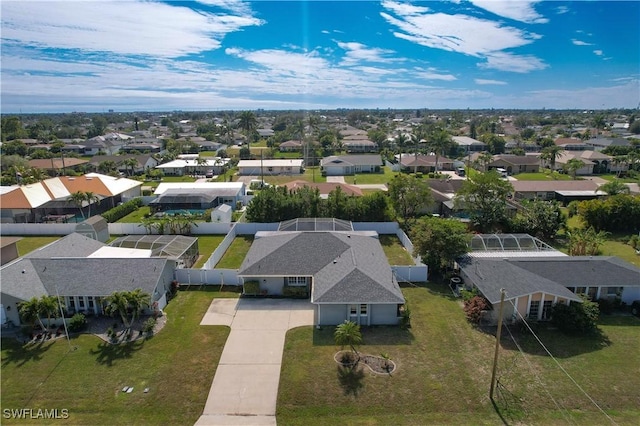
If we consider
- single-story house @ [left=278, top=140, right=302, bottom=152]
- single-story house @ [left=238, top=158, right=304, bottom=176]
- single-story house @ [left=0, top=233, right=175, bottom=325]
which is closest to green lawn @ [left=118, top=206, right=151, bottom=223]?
single-story house @ [left=0, top=233, right=175, bottom=325]

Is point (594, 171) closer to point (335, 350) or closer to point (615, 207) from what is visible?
point (615, 207)

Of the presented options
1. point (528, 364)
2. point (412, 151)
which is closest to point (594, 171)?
point (412, 151)

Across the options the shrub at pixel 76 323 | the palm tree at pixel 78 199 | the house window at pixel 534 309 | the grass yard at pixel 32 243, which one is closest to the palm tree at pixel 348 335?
the house window at pixel 534 309

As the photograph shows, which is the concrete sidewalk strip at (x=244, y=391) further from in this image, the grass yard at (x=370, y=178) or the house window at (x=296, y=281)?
the grass yard at (x=370, y=178)

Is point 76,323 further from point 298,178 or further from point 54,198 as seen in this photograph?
point 298,178

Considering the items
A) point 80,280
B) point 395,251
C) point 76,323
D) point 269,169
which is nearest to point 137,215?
point 80,280

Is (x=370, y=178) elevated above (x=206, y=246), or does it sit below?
above
